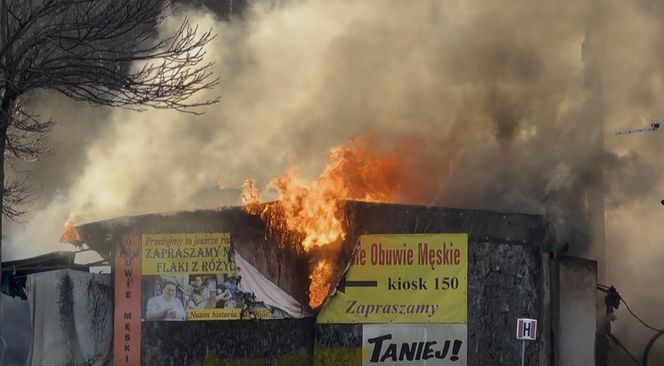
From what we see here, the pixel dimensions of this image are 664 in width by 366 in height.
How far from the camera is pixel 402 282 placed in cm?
1244

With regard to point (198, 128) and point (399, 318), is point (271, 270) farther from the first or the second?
point (198, 128)

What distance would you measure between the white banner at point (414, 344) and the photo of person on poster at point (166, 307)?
265cm

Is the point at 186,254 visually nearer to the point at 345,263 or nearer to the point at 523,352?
the point at 345,263

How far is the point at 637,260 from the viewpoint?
55.1ft

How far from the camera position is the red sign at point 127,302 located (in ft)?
41.0

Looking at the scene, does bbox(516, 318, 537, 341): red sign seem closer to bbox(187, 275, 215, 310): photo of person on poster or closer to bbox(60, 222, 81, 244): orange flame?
bbox(187, 275, 215, 310): photo of person on poster

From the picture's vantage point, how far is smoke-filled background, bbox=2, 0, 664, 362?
14086 mm

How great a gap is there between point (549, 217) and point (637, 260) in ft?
15.7

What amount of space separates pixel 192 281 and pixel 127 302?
970mm

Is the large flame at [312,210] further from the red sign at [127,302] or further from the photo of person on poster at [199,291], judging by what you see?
the red sign at [127,302]

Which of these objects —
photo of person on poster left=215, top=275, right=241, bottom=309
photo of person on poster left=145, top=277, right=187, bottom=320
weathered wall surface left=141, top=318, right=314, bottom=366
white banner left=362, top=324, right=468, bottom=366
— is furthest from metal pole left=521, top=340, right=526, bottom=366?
photo of person on poster left=145, top=277, right=187, bottom=320

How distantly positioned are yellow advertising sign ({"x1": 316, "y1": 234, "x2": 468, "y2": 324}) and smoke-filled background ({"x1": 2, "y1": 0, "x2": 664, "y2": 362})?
1.44 meters

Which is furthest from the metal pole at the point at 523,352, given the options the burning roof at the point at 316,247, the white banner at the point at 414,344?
the burning roof at the point at 316,247

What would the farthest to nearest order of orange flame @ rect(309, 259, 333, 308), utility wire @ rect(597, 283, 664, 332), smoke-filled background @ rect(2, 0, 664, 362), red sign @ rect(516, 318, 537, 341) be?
smoke-filled background @ rect(2, 0, 664, 362)
utility wire @ rect(597, 283, 664, 332)
orange flame @ rect(309, 259, 333, 308)
red sign @ rect(516, 318, 537, 341)
